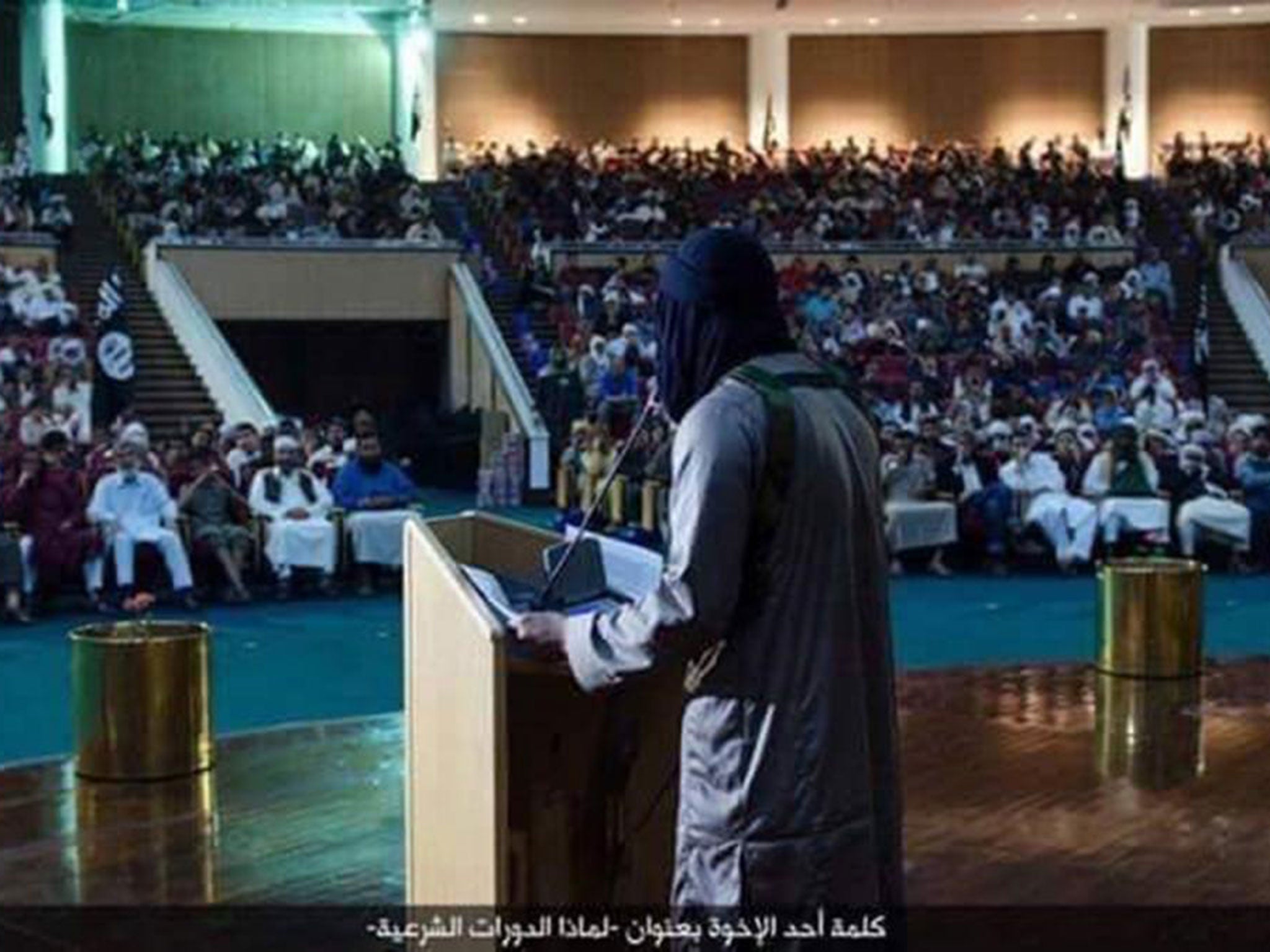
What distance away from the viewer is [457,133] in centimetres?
3362

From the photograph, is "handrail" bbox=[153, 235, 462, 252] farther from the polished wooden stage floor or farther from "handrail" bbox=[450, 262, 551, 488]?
the polished wooden stage floor

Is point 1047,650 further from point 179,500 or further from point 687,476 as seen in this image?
point 687,476

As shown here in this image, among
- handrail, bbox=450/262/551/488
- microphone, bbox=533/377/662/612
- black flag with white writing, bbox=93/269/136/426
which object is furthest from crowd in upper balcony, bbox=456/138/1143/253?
microphone, bbox=533/377/662/612

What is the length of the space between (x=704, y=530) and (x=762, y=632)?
180mm

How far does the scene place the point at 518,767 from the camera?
10.6 ft

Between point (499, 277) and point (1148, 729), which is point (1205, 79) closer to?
point (499, 277)

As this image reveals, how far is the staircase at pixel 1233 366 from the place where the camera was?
22047 millimetres

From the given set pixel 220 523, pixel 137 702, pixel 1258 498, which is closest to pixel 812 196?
pixel 1258 498

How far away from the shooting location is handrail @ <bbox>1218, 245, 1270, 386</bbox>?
23.0 meters

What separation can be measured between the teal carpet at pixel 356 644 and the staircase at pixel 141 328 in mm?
6329

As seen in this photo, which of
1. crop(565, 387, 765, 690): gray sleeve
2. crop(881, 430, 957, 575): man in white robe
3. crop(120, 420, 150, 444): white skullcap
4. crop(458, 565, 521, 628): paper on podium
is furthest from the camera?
crop(881, 430, 957, 575): man in white robe

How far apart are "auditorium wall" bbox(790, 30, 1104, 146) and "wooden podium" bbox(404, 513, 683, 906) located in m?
31.7

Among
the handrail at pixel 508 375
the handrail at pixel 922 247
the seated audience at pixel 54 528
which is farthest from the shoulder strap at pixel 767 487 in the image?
the handrail at pixel 922 247

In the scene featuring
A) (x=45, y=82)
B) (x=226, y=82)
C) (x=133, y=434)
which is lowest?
(x=133, y=434)
